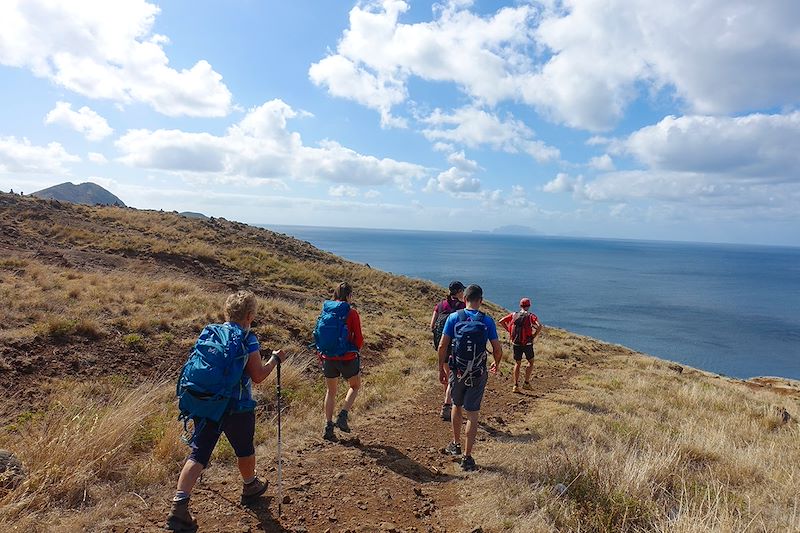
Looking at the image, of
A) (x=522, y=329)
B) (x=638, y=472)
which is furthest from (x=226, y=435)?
(x=522, y=329)

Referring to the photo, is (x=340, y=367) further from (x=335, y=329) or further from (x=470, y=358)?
(x=470, y=358)

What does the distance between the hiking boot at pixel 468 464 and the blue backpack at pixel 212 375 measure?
9.66ft

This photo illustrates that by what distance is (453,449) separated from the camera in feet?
19.4

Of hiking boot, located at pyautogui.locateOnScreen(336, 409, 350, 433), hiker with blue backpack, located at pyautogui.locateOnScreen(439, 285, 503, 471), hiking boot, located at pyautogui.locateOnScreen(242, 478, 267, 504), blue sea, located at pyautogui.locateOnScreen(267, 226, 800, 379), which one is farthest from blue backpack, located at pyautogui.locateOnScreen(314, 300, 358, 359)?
blue sea, located at pyautogui.locateOnScreen(267, 226, 800, 379)

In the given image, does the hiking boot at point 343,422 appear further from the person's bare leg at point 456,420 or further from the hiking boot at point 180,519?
the hiking boot at point 180,519

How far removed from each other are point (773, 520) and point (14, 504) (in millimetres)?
6387

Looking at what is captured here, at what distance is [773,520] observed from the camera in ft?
13.4

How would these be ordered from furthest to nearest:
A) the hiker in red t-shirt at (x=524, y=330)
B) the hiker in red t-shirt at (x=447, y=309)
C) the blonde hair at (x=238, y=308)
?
the hiker in red t-shirt at (x=524, y=330) → the hiker in red t-shirt at (x=447, y=309) → the blonde hair at (x=238, y=308)

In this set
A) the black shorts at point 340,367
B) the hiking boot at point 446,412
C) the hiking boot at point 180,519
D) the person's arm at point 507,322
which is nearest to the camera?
the hiking boot at point 180,519

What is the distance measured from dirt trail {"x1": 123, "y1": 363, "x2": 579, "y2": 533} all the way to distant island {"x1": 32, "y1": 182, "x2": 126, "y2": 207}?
474 feet

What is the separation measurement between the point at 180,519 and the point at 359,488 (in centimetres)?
177

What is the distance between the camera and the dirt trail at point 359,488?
4.08 m

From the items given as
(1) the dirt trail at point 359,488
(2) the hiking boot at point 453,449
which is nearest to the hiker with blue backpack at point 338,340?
(1) the dirt trail at point 359,488

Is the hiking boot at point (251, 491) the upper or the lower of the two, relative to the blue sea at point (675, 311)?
upper
